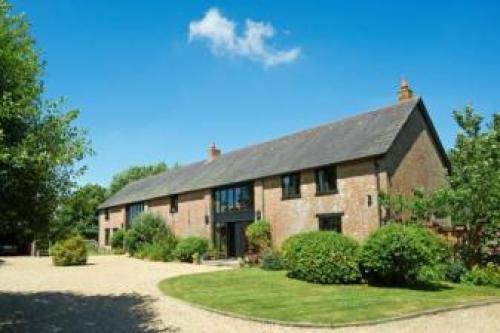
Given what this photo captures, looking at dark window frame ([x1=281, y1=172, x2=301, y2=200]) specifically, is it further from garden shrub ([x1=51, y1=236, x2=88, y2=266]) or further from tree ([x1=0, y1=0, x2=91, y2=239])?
tree ([x1=0, y1=0, x2=91, y2=239])

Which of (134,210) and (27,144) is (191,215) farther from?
(27,144)

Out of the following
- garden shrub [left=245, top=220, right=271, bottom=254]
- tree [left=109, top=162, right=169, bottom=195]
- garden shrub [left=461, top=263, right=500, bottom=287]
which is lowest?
garden shrub [left=461, top=263, right=500, bottom=287]

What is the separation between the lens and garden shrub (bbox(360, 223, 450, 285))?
17562 millimetres

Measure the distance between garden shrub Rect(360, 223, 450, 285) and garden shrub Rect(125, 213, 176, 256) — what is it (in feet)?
78.0

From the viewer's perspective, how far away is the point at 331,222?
90.1 feet

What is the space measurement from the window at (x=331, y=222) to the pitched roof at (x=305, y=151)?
2.82 m

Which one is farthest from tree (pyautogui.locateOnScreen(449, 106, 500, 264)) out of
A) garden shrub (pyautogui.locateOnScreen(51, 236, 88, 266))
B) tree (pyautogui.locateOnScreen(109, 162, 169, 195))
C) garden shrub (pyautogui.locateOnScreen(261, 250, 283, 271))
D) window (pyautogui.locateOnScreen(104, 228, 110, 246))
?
tree (pyautogui.locateOnScreen(109, 162, 169, 195))

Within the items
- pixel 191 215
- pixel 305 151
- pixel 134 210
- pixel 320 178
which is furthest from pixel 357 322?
pixel 134 210

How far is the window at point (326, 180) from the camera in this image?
90.3 feet

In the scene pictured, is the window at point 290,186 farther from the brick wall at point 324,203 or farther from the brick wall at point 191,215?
the brick wall at point 191,215

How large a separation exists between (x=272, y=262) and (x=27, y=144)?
1571cm

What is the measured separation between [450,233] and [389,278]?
6.04 metres

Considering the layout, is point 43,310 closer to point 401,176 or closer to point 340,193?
point 340,193

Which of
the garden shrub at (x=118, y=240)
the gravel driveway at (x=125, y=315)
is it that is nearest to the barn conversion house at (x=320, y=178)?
the garden shrub at (x=118, y=240)
